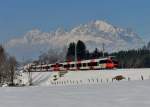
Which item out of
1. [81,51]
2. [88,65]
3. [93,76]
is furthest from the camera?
[81,51]

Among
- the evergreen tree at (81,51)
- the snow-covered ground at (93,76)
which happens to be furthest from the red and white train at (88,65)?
the evergreen tree at (81,51)

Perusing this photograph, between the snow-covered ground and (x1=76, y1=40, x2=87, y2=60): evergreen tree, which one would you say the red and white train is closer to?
the snow-covered ground

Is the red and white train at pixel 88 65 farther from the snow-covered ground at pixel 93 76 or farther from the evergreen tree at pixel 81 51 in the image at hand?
the evergreen tree at pixel 81 51

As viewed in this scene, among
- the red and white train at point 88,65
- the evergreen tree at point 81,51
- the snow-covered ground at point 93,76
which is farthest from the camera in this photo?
the evergreen tree at point 81,51

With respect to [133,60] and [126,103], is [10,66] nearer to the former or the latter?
[133,60]

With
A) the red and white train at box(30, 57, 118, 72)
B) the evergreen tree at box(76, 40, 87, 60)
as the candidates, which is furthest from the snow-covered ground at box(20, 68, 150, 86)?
the evergreen tree at box(76, 40, 87, 60)

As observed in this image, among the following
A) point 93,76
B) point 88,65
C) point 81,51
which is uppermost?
point 81,51

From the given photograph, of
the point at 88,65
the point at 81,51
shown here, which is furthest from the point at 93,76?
the point at 81,51

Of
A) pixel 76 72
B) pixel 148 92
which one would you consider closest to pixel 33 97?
pixel 148 92

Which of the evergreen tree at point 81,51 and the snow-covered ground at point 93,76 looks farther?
the evergreen tree at point 81,51

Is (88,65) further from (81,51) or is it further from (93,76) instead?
(81,51)

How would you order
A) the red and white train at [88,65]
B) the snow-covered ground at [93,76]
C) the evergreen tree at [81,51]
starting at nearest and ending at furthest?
the snow-covered ground at [93,76], the red and white train at [88,65], the evergreen tree at [81,51]

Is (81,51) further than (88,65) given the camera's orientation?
Yes

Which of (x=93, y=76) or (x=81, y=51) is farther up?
(x=81, y=51)
